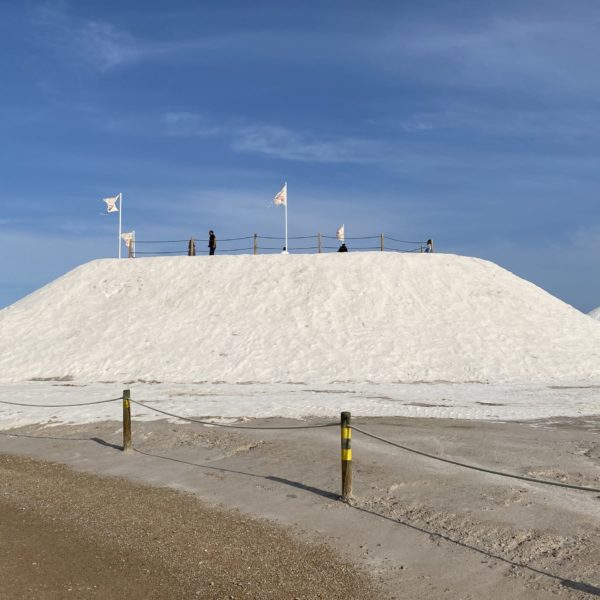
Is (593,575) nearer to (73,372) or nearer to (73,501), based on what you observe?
(73,501)

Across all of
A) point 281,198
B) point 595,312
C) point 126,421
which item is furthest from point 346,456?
point 595,312

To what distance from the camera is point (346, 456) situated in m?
8.68

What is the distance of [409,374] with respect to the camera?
1063 inches

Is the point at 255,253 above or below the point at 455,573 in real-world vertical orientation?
above

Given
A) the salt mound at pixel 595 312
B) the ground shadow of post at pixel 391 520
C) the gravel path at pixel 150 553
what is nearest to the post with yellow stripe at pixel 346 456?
the ground shadow of post at pixel 391 520

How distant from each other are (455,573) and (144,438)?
8.90 metres

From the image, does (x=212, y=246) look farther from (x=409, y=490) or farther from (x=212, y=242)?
(x=409, y=490)

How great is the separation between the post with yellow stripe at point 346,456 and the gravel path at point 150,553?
138 cm

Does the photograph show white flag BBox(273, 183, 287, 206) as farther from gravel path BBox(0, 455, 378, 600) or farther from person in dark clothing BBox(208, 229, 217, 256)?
gravel path BBox(0, 455, 378, 600)

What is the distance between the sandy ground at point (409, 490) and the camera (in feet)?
21.1

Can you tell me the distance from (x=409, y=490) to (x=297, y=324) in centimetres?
2344

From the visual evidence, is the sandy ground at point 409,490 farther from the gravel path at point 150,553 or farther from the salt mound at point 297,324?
the salt mound at point 297,324

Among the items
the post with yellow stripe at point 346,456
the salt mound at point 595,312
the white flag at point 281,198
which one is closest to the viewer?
the post with yellow stripe at point 346,456

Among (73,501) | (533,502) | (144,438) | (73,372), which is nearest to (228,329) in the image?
(73,372)
